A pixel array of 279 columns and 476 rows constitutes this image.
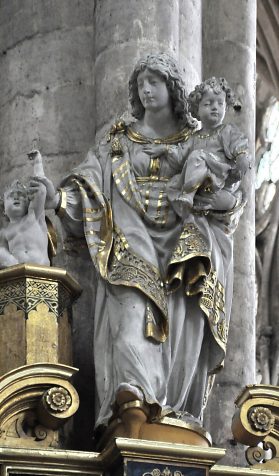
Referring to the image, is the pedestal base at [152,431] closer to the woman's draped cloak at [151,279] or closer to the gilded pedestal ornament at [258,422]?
the woman's draped cloak at [151,279]

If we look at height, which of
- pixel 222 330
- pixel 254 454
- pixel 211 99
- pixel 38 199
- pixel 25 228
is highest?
pixel 211 99

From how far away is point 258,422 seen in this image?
9.86 metres

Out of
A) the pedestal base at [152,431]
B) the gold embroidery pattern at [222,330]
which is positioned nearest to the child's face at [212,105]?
the gold embroidery pattern at [222,330]

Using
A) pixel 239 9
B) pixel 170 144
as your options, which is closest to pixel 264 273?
pixel 239 9

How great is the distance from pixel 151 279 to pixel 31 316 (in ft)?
1.81

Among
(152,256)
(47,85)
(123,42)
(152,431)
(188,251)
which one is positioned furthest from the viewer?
(47,85)

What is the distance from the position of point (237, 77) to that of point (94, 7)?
3.88ft

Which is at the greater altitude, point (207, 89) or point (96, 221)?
point (207, 89)

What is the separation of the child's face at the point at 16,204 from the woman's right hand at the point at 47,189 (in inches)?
2.6

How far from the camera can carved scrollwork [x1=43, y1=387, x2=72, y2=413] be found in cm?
953

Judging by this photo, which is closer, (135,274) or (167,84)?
(135,274)

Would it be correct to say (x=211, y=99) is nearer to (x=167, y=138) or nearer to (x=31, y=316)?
(x=167, y=138)

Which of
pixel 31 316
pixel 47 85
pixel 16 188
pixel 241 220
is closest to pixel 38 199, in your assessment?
pixel 16 188

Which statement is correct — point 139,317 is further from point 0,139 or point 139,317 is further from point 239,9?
point 239,9
